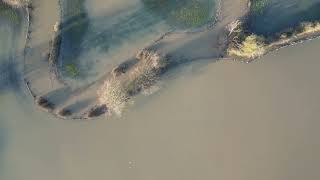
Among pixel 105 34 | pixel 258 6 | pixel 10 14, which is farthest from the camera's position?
pixel 258 6

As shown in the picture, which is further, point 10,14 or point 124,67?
point 124,67

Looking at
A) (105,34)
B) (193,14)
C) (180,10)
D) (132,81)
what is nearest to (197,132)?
(132,81)

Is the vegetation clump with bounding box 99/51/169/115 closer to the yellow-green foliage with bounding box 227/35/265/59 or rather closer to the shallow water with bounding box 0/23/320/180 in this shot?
the shallow water with bounding box 0/23/320/180

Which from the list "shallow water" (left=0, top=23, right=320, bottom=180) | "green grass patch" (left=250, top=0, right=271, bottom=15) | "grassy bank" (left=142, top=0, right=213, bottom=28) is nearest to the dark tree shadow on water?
"shallow water" (left=0, top=23, right=320, bottom=180)

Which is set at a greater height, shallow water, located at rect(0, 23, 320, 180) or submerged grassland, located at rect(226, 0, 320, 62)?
submerged grassland, located at rect(226, 0, 320, 62)

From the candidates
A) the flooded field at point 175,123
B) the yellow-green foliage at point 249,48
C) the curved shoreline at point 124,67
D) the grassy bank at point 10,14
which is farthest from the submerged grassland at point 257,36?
the grassy bank at point 10,14

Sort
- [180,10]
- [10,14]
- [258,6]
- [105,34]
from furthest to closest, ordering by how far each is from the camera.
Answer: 1. [258,6]
2. [180,10]
3. [105,34]
4. [10,14]

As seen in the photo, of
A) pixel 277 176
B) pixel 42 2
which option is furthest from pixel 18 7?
pixel 277 176

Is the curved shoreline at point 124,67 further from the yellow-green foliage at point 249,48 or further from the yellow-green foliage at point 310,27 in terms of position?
the yellow-green foliage at point 310,27

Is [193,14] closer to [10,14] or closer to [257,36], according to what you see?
[257,36]
